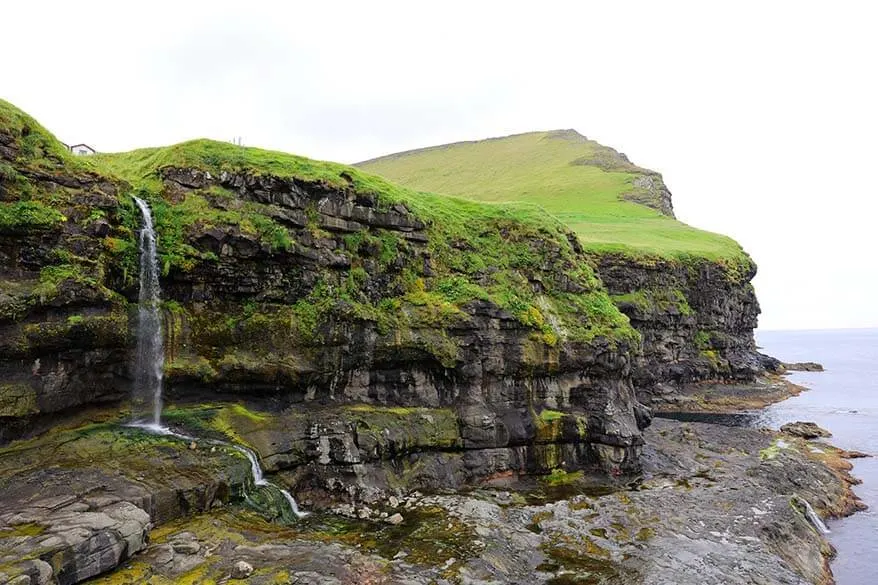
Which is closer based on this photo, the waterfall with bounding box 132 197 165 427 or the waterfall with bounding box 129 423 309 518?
the waterfall with bounding box 129 423 309 518

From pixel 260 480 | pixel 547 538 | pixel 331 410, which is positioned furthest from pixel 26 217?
pixel 547 538

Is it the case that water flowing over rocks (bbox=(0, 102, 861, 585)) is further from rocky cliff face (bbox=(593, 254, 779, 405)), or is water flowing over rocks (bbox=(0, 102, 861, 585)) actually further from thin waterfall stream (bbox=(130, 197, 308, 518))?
rocky cliff face (bbox=(593, 254, 779, 405))

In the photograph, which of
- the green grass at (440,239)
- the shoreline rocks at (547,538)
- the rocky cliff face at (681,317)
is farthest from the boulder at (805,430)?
the green grass at (440,239)

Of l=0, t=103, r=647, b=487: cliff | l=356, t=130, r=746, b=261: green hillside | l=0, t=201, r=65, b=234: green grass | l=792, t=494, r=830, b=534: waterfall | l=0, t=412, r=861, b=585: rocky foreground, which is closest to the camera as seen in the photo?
l=0, t=412, r=861, b=585: rocky foreground

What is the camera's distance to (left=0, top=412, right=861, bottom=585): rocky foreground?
17312 millimetres

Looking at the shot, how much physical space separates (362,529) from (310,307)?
11.5 metres

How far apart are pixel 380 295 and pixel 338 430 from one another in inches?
322

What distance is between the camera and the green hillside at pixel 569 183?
80500 millimetres

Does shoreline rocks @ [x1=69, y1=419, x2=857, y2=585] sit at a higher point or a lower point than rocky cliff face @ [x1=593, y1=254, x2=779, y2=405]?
lower

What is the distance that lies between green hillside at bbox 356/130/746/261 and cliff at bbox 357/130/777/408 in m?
0.38

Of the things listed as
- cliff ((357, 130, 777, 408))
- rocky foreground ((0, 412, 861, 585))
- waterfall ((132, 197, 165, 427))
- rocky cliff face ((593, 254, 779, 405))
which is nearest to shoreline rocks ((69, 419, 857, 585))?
rocky foreground ((0, 412, 861, 585))

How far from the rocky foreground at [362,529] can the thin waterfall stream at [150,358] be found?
1.02m

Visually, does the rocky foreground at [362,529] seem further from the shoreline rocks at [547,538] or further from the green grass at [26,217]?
the green grass at [26,217]

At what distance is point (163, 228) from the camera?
27.1m
